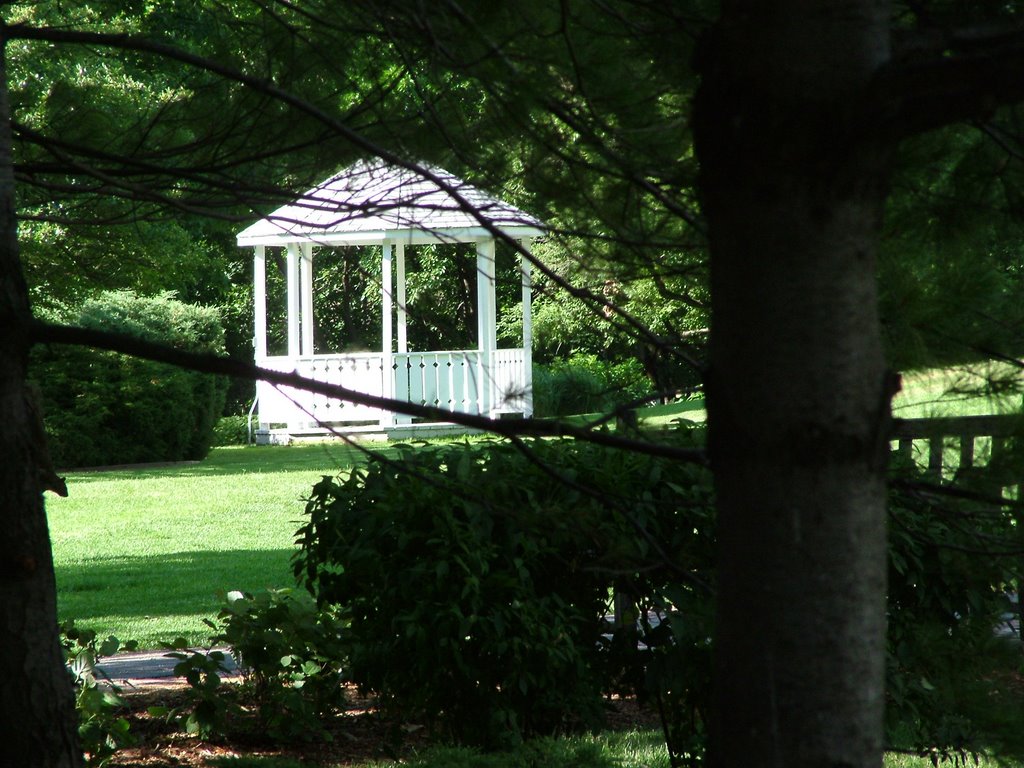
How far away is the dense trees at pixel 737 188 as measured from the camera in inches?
65.7

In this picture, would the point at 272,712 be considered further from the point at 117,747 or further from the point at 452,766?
the point at 452,766

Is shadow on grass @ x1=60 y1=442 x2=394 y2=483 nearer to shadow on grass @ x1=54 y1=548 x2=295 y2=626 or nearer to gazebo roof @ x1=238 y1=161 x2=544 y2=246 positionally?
shadow on grass @ x1=54 y1=548 x2=295 y2=626

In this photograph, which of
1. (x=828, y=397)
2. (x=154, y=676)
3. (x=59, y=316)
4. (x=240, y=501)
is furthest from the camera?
(x=59, y=316)

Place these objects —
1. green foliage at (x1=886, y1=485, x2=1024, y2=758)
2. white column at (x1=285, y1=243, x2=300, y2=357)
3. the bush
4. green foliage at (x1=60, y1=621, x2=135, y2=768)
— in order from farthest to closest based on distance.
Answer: white column at (x1=285, y1=243, x2=300, y2=357)
the bush
green foliage at (x1=60, y1=621, x2=135, y2=768)
green foliage at (x1=886, y1=485, x2=1024, y2=758)

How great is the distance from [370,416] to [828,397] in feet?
59.0

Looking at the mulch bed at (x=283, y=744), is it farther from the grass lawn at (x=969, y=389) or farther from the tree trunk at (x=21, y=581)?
the grass lawn at (x=969, y=389)

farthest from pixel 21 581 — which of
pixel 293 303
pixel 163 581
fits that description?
pixel 293 303

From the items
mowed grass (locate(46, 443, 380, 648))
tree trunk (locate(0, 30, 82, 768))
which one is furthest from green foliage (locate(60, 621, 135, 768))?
tree trunk (locate(0, 30, 82, 768))

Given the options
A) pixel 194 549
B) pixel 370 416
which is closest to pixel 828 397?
pixel 194 549

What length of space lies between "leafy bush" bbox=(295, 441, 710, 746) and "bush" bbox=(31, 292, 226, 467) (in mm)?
13507

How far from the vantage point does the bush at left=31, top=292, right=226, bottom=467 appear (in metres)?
16.8

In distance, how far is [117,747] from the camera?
→ 4.36m

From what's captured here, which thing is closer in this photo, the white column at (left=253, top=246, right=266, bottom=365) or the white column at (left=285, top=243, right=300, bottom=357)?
the white column at (left=285, top=243, right=300, bottom=357)

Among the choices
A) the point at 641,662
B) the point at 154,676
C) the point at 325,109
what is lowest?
the point at 154,676
